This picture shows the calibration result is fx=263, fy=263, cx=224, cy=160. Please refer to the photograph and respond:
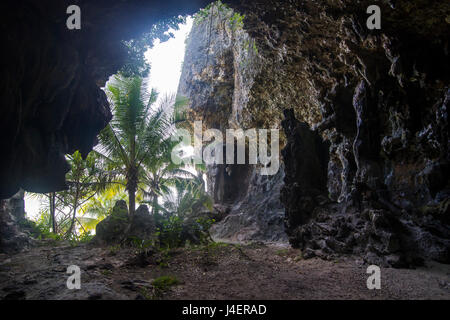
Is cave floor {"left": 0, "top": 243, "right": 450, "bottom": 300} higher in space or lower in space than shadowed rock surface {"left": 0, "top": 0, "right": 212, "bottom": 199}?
lower

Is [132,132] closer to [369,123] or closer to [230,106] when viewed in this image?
[369,123]

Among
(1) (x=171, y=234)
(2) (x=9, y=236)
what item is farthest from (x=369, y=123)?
(2) (x=9, y=236)

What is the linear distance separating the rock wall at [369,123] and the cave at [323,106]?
0.09ft

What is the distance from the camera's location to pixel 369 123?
7.29 metres

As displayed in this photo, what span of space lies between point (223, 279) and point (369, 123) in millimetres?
5788

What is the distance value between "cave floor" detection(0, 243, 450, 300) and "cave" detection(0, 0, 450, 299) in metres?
0.39

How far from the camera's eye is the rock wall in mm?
5418

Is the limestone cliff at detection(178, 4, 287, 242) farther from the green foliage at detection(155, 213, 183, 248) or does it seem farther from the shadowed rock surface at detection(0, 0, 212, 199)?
the shadowed rock surface at detection(0, 0, 212, 199)

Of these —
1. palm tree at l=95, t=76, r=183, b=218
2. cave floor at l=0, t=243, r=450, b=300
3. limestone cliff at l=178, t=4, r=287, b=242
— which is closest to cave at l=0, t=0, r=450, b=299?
cave floor at l=0, t=243, r=450, b=300

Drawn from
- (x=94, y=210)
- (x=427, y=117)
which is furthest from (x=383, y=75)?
(x=94, y=210)

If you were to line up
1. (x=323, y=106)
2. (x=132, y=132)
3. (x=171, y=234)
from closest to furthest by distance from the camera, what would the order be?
1. (x=171, y=234)
2. (x=323, y=106)
3. (x=132, y=132)

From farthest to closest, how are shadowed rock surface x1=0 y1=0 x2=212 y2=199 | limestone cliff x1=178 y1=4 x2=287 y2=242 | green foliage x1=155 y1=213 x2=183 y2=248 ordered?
limestone cliff x1=178 y1=4 x2=287 y2=242
green foliage x1=155 y1=213 x2=183 y2=248
shadowed rock surface x1=0 y1=0 x2=212 y2=199

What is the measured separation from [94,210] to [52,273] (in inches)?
578
